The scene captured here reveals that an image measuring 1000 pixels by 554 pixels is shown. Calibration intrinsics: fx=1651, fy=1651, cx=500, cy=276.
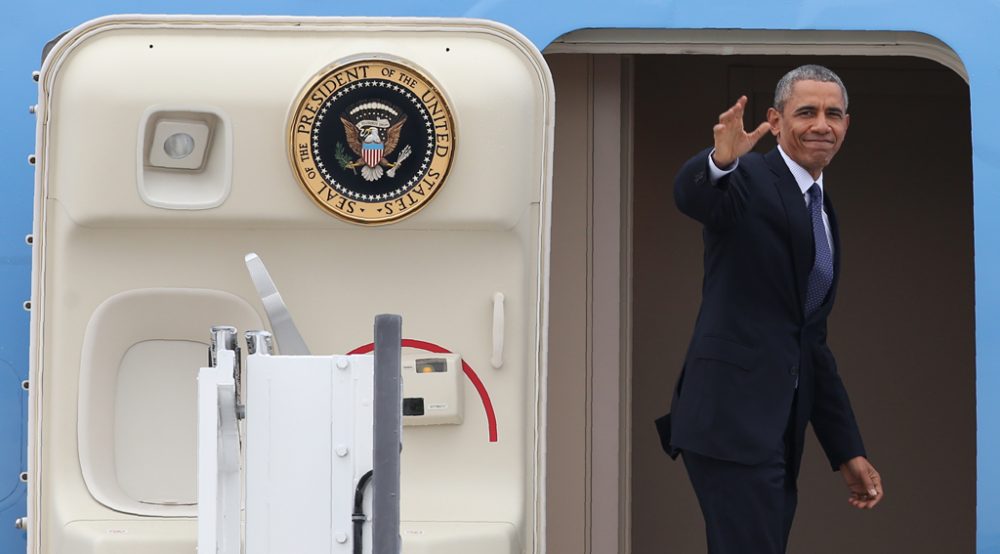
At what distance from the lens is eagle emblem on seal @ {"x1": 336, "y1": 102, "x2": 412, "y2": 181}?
3.64 m

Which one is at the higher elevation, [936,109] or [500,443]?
[936,109]

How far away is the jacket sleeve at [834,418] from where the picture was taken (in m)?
3.69

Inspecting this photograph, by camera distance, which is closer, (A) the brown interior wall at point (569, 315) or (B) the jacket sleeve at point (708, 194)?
(B) the jacket sleeve at point (708, 194)

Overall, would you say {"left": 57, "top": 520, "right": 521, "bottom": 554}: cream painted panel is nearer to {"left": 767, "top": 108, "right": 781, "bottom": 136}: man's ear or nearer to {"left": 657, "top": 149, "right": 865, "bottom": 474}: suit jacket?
{"left": 657, "top": 149, "right": 865, "bottom": 474}: suit jacket

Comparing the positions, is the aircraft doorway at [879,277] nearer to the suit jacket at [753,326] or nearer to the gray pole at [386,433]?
the suit jacket at [753,326]

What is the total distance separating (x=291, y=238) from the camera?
371 centimetres

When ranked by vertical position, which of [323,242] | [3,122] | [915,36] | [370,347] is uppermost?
[915,36]

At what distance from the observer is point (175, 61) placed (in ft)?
11.9

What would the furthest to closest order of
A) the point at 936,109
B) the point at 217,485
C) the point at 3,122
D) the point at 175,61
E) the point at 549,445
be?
the point at 936,109, the point at 549,445, the point at 3,122, the point at 175,61, the point at 217,485

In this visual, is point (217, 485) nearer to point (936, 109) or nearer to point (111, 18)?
point (111, 18)

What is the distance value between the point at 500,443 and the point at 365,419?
1.10 m

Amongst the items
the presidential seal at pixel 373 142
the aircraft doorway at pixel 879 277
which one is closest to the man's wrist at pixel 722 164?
the presidential seal at pixel 373 142

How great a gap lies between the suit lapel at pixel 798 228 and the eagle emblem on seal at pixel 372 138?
32.3 inches

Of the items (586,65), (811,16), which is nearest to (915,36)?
(811,16)
